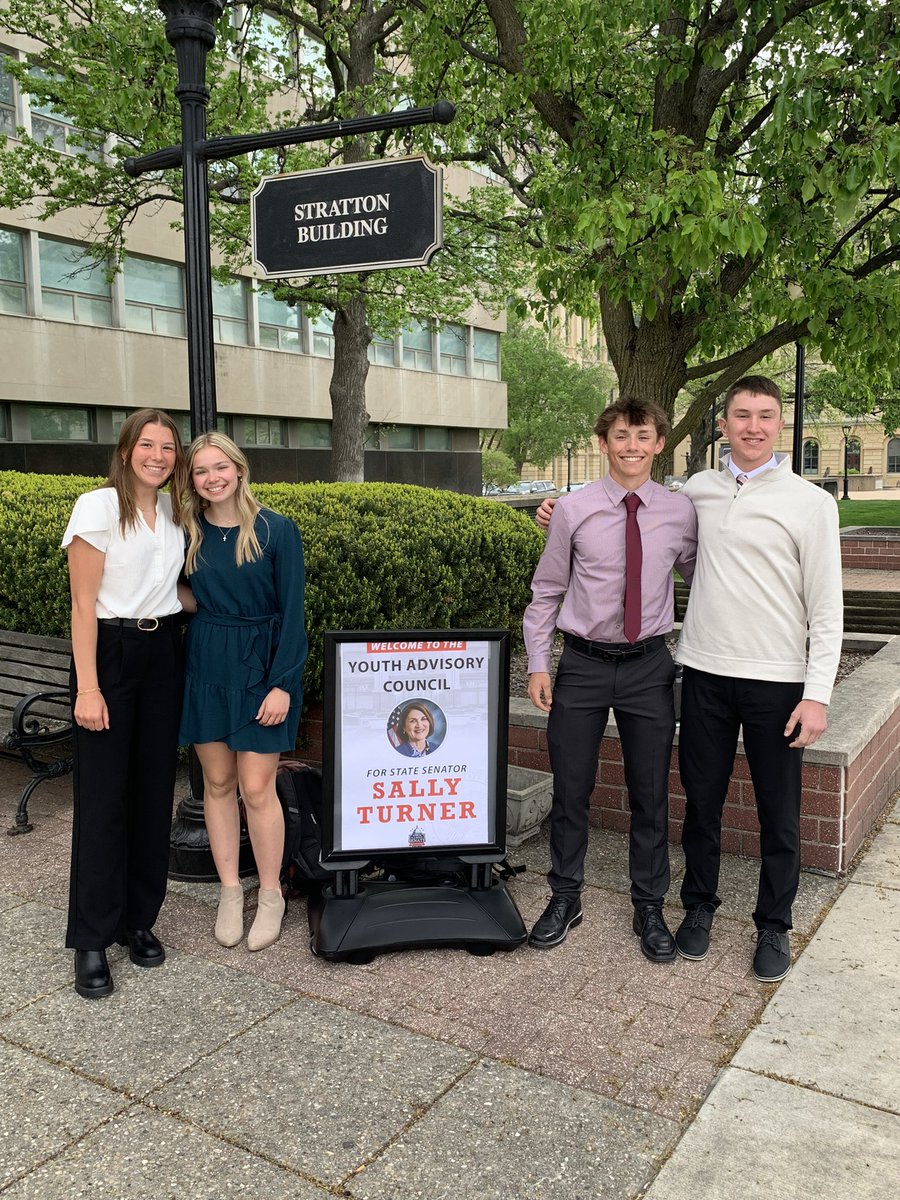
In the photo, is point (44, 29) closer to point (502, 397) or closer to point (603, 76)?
point (603, 76)

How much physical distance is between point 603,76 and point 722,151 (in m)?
1.03

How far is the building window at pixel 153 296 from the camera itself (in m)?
25.7

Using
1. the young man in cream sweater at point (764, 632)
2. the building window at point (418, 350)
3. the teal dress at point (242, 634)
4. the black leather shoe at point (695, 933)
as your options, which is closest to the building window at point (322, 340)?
the building window at point (418, 350)

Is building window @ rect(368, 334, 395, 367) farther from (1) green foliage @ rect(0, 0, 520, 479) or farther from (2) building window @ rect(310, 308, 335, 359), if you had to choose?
(1) green foliage @ rect(0, 0, 520, 479)

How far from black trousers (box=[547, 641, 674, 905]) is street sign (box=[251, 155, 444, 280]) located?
174cm

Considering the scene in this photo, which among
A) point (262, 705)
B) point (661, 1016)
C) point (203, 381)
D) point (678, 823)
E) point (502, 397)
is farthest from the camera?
point (502, 397)

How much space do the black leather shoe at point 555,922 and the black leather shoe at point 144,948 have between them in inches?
56.2

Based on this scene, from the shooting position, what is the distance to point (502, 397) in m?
41.3

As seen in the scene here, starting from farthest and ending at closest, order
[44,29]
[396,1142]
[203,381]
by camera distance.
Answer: [44,29] < [203,381] < [396,1142]

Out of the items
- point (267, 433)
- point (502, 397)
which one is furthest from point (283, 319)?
point (502, 397)

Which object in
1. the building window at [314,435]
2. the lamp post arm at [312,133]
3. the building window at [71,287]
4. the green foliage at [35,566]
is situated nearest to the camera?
the lamp post arm at [312,133]

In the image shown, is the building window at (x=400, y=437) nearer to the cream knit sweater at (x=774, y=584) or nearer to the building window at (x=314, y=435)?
the building window at (x=314, y=435)

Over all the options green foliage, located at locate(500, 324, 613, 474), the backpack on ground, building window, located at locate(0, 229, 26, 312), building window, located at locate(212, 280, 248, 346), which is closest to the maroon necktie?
the backpack on ground

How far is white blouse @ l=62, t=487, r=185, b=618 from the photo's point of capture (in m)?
3.47
